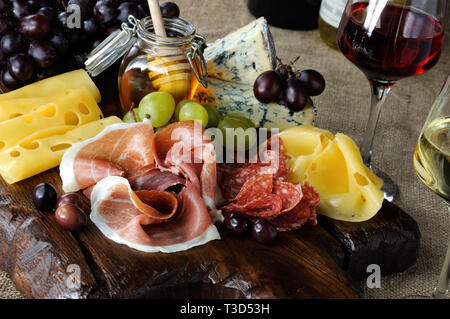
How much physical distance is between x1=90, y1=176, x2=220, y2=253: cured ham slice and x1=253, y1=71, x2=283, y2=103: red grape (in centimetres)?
31

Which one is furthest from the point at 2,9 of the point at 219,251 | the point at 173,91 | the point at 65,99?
the point at 219,251

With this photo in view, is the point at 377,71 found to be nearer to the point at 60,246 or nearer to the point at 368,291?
the point at 368,291

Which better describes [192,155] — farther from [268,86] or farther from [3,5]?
[3,5]

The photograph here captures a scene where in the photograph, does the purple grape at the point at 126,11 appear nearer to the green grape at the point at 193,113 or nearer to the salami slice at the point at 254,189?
the green grape at the point at 193,113

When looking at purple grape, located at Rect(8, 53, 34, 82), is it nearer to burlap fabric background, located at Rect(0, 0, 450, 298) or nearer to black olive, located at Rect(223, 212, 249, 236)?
burlap fabric background, located at Rect(0, 0, 450, 298)

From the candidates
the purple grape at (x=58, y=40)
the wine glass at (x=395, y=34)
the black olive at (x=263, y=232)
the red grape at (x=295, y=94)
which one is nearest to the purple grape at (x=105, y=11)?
the purple grape at (x=58, y=40)

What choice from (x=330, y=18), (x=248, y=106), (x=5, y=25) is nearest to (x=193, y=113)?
(x=248, y=106)

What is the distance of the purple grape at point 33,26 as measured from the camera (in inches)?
48.6

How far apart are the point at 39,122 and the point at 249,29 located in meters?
0.51

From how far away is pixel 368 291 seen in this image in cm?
105

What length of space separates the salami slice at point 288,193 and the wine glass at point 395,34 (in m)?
0.29

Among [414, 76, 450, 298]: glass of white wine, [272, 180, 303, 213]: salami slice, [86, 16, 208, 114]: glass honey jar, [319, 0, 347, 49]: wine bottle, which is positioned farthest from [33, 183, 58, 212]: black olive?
[319, 0, 347, 49]: wine bottle

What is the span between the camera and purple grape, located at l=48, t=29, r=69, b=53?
1.28m

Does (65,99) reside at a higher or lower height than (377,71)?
lower
